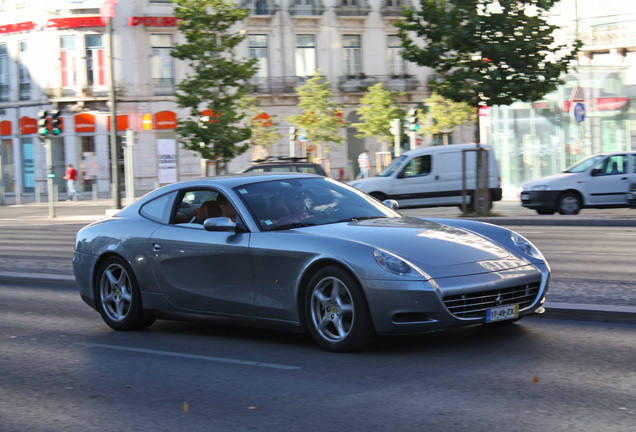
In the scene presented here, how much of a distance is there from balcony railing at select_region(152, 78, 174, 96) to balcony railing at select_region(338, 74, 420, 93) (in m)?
9.74

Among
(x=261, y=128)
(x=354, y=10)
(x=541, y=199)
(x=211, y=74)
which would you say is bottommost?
(x=541, y=199)

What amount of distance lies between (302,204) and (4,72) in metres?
48.6

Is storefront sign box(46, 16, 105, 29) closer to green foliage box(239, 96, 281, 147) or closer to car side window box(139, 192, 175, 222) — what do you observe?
green foliage box(239, 96, 281, 147)

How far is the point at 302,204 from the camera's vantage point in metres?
7.52

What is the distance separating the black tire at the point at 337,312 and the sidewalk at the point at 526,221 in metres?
2.21

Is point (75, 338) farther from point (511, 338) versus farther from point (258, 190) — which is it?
point (511, 338)

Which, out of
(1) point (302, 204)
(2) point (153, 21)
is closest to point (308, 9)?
(2) point (153, 21)

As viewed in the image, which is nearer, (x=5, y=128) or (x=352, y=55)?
(x=5, y=128)

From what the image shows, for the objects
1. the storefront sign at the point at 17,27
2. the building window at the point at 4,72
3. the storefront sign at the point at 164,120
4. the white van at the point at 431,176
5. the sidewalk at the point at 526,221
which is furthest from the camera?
the building window at the point at 4,72

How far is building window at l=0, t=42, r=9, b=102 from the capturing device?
51.9 meters

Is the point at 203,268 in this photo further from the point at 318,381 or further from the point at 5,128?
the point at 5,128

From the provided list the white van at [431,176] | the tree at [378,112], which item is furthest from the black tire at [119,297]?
the tree at [378,112]

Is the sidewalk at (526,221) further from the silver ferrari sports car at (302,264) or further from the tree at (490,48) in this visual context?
the tree at (490,48)

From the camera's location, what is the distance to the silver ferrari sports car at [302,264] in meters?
6.43
